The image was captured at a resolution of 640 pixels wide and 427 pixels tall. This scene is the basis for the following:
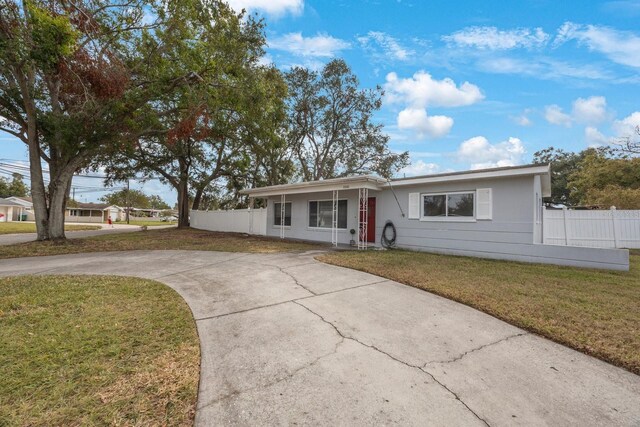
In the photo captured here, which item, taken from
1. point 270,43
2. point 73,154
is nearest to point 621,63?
point 270,43

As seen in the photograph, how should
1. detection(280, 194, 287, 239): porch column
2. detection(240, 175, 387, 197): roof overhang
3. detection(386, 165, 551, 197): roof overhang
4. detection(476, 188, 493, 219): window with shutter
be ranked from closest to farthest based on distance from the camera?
detection(386, 165, 551, 197): roof overhang, detection(476, 188, 493, 219): window with shutter, detection(240, 175, 387, 197): roof overhang, detection(280, 194, 287, 239): porch column

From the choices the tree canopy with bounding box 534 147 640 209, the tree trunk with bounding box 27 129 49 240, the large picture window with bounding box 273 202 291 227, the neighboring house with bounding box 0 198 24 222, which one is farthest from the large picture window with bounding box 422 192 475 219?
the neighboring house with bounding box 0 198 24 222

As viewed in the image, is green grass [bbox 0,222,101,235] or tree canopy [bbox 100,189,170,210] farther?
tree canopy [bbox 100,189,170,210]

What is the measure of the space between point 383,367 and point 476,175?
24.9 ft

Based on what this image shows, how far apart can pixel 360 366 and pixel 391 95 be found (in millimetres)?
21504

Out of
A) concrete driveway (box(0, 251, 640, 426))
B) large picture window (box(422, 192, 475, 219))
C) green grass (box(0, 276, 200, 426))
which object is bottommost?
concrete driveway (box(0, 251, 640, 426))

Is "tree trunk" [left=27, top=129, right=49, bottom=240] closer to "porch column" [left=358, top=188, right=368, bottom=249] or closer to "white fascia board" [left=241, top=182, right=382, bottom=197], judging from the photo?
"white fascia board" [left=241, top=182, right=382, bottom=197]

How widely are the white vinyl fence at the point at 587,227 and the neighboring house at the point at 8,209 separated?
55.6m

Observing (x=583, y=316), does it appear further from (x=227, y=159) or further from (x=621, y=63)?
(x=227, y=159)

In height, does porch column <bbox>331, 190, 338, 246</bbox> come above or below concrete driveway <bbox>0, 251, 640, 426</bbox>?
above

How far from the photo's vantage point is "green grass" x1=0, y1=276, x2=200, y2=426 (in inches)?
78.4

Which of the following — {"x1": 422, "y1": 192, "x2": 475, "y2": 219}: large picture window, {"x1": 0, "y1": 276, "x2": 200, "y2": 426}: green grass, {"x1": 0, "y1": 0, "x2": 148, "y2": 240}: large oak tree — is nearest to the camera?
{"x1": 0, "y1": 276, "x2": 200, "y2": 426}: green grass

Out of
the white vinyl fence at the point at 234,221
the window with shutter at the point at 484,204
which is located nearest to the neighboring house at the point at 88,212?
the white vinyl fence at the point at 234,221

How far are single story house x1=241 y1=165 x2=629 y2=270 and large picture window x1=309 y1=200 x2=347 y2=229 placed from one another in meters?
0.04
